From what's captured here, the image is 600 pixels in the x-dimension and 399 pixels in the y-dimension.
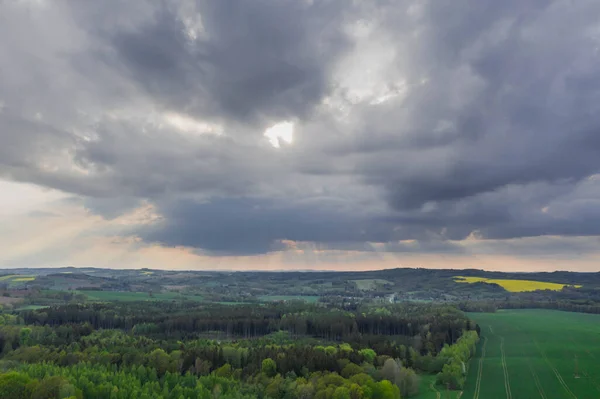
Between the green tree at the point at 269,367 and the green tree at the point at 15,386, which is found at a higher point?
the green tree at the point at 15,386

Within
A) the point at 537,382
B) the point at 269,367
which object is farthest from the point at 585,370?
the point at 269,367

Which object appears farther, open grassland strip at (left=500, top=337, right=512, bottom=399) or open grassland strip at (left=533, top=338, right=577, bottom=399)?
open grassland strip at (left=500, top=337, right=512, bottom=399)

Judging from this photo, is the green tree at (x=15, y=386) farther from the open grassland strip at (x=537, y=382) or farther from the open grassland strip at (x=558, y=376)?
the open grassland strip at (x=558, y=376)

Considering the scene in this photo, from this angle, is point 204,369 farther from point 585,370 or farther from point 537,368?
point 585,370

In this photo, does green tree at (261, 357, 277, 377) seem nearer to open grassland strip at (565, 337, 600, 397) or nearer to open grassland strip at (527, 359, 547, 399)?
open grassland strip at (527, 359, 547, 399)

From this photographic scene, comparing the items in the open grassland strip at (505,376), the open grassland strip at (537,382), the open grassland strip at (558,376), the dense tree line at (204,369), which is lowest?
the open grassland strip at (505,376)

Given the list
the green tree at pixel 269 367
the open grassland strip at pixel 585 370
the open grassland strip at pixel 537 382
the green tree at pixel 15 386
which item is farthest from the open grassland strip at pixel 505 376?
the green tree at pixel 15 386

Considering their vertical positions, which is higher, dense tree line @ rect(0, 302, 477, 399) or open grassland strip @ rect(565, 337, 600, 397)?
dense tree line @ rect(0, 302, 477, 399)

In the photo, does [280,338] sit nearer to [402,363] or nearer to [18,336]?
[402,363]

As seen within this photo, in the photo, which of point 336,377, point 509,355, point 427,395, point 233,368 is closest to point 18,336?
point 233,368

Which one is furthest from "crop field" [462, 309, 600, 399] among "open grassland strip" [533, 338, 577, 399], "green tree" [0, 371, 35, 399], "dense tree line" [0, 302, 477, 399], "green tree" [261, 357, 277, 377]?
"green tree" [0, 371, 35, 399]

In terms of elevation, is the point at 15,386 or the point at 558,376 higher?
the point at 15,386

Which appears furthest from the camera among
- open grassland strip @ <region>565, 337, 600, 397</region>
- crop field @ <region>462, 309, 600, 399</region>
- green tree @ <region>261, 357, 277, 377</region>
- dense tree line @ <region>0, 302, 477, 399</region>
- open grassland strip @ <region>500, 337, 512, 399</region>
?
green tree @ <region>261, 357, 277, 377</region>
